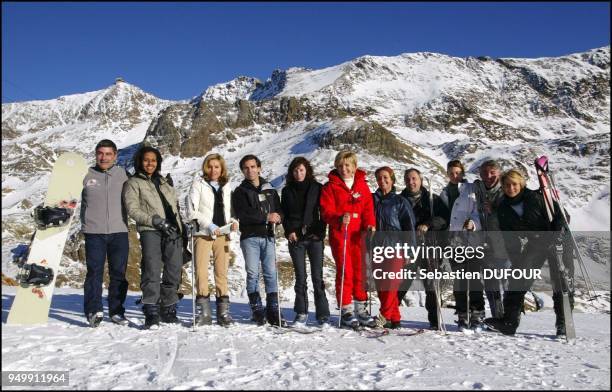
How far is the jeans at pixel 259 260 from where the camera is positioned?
674 cm

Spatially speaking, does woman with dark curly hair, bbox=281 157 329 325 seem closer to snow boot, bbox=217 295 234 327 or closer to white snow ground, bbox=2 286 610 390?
white snow ground, bbox=2 286 610 390

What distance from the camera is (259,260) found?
6.86m

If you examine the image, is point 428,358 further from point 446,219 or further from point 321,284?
point 446,219

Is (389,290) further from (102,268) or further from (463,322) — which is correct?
(102,268)

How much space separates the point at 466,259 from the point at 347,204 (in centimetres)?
201

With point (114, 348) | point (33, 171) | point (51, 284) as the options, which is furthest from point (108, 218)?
point (33, 171)

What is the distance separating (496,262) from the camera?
21.7ft

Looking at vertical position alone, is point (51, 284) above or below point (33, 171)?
below

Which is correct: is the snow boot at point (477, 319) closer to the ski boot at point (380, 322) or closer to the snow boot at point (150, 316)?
the ski boot at point (380, 322)

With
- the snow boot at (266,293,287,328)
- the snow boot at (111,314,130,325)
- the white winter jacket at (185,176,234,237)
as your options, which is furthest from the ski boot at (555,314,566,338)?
the snow boot at (111,314,130,325)

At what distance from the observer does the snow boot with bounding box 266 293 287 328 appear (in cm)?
662

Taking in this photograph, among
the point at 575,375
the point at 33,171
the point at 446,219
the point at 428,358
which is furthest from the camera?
the point at 33,171

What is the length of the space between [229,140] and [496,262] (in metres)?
184

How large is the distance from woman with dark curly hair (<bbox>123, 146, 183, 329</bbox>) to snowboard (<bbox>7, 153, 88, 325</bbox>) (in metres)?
1.03
